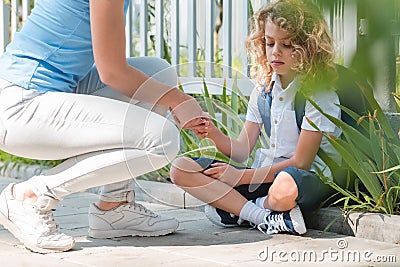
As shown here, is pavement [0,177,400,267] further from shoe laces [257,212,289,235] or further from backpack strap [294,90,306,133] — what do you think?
backpack strap [294,90,306,133]

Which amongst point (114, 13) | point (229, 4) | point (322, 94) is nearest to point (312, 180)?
point (114, 13)

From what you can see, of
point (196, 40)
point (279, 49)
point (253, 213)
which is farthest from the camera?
point (196, 40)

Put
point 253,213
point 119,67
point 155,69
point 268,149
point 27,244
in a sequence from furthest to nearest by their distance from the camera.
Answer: point 268,149 < point 253,213 < point 155,69 < point 27,244 < point 119,67

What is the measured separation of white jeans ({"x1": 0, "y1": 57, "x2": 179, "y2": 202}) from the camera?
252 cm

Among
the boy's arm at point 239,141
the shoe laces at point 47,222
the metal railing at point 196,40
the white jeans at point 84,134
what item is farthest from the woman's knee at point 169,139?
the metal railing at point 196,40

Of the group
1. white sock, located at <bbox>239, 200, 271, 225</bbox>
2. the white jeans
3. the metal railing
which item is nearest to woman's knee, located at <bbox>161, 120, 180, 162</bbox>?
the white jeans

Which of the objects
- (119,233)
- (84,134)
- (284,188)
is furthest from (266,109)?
(84,134)

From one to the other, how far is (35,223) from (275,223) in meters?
1.03

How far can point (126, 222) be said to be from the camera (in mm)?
2906

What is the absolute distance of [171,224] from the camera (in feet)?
9.78

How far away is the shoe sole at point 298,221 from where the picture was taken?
9.65 ft

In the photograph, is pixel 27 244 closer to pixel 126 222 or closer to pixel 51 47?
pixel 126 222

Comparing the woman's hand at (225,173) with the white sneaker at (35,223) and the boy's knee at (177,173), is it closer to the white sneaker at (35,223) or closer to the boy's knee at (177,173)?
the boy's knee at (177,173)

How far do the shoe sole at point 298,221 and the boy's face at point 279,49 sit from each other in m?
0.60
